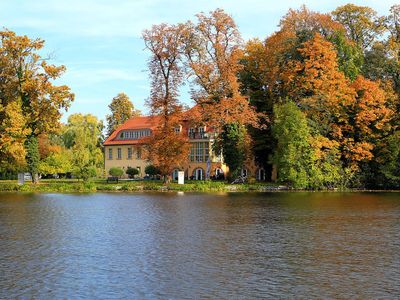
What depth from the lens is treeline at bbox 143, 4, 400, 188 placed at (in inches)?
2381

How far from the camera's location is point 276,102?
68562mm

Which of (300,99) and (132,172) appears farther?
(132,172)

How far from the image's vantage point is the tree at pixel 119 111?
114 meters

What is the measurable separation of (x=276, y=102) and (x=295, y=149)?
11.1m

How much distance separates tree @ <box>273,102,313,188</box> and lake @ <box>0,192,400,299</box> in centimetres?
2484

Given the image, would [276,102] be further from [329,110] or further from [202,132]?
[202,132]

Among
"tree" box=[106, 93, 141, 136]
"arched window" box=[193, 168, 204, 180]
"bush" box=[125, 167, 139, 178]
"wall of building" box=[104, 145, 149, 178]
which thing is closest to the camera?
"arched window" box=[193, 168, 204, 180]

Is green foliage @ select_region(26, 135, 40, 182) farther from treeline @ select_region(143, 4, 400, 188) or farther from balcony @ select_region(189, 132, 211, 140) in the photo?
balcony @ select_region(189, 132, 211, 140)

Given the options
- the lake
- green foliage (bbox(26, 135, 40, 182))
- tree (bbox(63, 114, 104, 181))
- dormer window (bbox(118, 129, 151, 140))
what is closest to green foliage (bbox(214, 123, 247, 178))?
green foliage (bbox(26, 135, 40, 182))

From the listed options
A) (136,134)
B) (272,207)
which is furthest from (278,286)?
(136,134)

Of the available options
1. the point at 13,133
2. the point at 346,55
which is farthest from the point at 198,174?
the point at 13,133

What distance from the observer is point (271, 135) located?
67938 mm

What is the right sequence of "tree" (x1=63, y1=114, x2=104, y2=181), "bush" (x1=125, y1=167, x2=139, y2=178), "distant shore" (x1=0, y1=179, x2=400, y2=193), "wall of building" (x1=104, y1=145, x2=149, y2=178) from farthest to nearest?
1. "tree" (x1=63, y1=114, x2=104, y2=181)
2. "wall of building" (x1=104, y1=145, x2=149, y2=178)
3. "bush" (x1=125, y1=167, x2=139, y2=178)
4. "distant shore" (x1=0, y1=179, x2=400, y2=193)

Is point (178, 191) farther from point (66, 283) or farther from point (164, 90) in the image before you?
point (66, 283)
